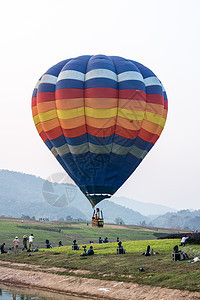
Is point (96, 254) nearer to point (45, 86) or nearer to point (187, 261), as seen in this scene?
point (187, 261)

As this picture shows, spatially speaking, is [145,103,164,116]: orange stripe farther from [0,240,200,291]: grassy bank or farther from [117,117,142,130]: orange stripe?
[0,240,200,291]: grassy bank

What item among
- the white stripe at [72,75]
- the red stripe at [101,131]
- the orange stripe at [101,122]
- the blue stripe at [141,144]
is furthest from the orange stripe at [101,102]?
the blue stripe at [141,144]

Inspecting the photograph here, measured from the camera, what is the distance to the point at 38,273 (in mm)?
36625

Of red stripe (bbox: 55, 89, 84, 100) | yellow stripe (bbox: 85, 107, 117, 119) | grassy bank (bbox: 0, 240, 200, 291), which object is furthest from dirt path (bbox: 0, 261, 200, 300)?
red stripe (bbox: 55, 89, 84, 100)

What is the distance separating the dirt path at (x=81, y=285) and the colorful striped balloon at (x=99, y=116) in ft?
45.3

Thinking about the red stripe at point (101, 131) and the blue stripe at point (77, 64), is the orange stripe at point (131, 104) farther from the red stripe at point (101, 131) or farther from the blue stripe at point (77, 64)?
the blue stripe at point (77, 64)

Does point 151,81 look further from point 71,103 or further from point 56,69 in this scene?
point 56,69

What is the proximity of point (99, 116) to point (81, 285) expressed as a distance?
20246 mm

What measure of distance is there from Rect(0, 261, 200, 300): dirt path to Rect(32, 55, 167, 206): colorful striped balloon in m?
13.8

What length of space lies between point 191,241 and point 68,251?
43.2 feet

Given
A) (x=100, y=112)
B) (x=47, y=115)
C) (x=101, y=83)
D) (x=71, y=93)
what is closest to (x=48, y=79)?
(x=47, y=115)

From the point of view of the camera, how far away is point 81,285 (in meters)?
31.1

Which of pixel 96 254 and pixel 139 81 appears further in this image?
pixel 139 81

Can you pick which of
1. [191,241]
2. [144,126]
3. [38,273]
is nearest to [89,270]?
[38,273]
